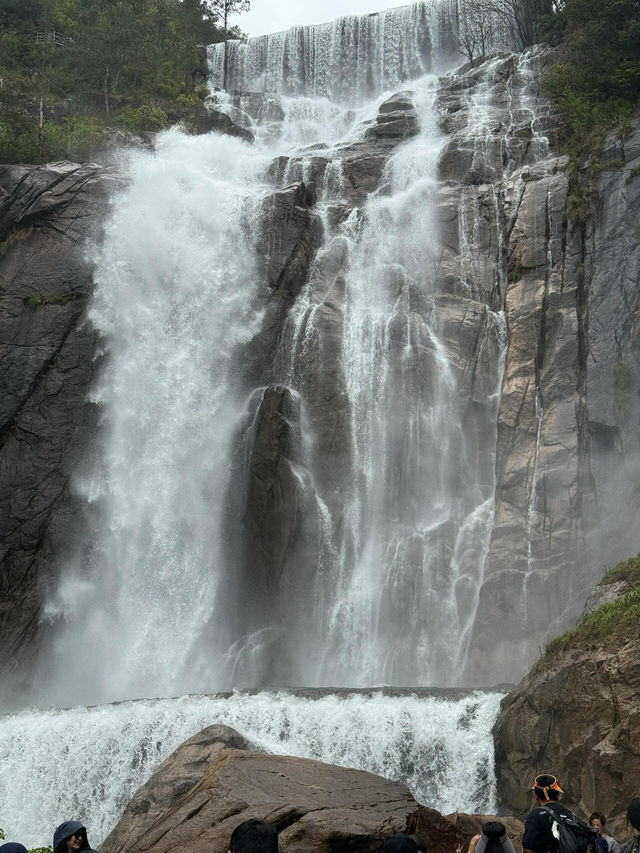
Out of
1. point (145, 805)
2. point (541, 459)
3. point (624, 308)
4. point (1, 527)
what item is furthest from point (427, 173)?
point (145, 805)

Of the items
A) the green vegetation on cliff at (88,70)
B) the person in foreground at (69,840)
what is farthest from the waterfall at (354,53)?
the person in foreground at (69,840)

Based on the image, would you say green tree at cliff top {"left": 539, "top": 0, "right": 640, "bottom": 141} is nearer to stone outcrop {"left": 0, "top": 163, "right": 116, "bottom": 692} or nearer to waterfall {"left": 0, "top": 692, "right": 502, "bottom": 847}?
stone outcrop {"left": 0, "top": 163, "right": 116, "bottom": 692}

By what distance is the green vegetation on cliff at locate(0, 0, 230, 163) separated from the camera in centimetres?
3584

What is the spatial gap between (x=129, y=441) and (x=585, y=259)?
1542 cm

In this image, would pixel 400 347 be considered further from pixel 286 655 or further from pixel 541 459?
pixel 286 655

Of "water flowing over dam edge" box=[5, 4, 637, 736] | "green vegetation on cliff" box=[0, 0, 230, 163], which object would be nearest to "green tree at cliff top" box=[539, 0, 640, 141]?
"water flowing over dam edge" box=[5, 4, 637, 736]

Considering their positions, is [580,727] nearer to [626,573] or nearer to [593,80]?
[626,573]

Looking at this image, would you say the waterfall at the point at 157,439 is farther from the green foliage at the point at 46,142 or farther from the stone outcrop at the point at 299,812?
the stone outcrop at the point at 299,812

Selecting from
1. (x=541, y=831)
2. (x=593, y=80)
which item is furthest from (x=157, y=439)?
(x=541, y=831)

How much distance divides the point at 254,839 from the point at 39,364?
23.9m

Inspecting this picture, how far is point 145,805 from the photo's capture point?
1322cm

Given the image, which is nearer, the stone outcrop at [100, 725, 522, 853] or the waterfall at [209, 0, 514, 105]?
the stone outcrop at [100, 725, 522, 853]

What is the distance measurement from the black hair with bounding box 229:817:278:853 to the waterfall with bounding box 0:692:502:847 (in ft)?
33.2

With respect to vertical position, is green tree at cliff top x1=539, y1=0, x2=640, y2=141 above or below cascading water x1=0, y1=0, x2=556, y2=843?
above
